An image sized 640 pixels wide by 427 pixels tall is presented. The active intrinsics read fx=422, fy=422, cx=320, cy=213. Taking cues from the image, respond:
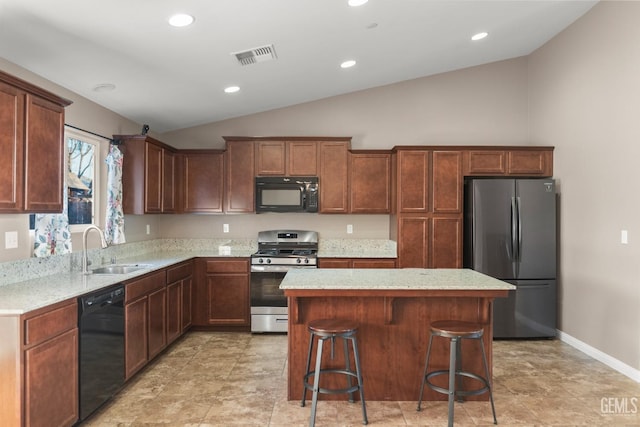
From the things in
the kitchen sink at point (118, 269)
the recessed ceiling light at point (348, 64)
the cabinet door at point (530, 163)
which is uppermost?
the recessed ceiling light at point (348, 64)

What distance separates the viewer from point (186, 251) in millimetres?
5430

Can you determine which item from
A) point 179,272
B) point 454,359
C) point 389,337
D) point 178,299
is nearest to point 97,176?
point 179,272

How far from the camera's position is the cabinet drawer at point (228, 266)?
15.9 feet

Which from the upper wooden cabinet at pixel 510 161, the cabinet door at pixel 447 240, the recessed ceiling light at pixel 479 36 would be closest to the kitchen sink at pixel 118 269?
the cabinet door at pixel 447 240

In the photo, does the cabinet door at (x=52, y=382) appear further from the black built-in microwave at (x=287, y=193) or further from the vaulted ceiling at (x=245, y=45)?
the black built-in microwave at (x=287, y=193)

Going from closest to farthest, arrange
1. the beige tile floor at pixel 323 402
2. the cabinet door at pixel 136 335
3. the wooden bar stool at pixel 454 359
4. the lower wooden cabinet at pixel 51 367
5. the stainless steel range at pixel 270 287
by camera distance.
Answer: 1. the lower wooden cabinet at pixel 51 367
2. the wooden bar stool at pixel 454 359
3. the beige tile floor at pixel 323 402
4. the cabinet door at pixel 136 335
5. the stainless steel range at pixel 270 287

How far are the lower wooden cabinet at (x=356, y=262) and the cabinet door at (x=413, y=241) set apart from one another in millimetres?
135

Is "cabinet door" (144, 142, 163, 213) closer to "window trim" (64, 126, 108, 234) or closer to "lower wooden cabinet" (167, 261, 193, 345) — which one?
"window trim" (64, 126, 108, 234)

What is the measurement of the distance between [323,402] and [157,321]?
5.68ft

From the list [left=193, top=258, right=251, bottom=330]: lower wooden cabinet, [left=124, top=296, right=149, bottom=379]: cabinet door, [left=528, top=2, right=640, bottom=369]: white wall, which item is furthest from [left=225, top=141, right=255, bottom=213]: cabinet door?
[left=528, top=2, right=640, bottom=369]: white wall

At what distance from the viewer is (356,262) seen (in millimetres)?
4801

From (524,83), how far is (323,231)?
3220mm

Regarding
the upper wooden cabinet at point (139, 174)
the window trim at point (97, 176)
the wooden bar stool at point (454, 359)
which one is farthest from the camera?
the upper wooden cabinet at point (139, 174)

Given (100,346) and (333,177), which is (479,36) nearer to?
(333,177)
